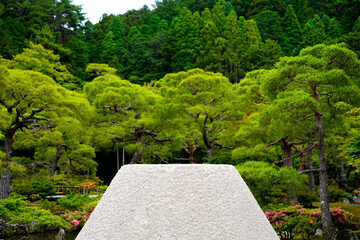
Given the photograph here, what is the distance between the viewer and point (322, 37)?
2362cm

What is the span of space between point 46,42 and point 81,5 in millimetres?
11496

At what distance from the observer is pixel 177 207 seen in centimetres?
215

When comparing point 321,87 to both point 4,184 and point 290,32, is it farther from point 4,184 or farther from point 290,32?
point 290,32

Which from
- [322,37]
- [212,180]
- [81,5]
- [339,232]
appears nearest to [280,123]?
[339,232]

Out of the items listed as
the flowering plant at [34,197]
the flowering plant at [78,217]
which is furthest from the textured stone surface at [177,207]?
the flowering plant at [34,197]

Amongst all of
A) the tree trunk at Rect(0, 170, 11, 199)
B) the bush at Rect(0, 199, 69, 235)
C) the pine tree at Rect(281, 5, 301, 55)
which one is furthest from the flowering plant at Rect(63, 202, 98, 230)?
the pine tree at Rect(281, 5, 301, 55)

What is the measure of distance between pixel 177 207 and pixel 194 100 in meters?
12.2

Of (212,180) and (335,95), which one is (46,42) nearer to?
(335,95)

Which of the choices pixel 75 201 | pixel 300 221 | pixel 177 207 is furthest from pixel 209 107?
pixel 177 207

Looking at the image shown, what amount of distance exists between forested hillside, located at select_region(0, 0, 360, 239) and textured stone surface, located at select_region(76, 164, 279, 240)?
4892mm

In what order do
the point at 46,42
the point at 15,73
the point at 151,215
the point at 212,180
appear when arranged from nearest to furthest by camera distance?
the point at 151,215 → the point at 212,180 → the point at 15,73 → the point at 46,42

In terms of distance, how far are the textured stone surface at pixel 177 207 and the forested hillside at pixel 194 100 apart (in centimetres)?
489

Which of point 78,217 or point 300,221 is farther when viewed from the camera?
point 78,217

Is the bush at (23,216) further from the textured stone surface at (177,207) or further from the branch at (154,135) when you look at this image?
the branch at (154,135)
